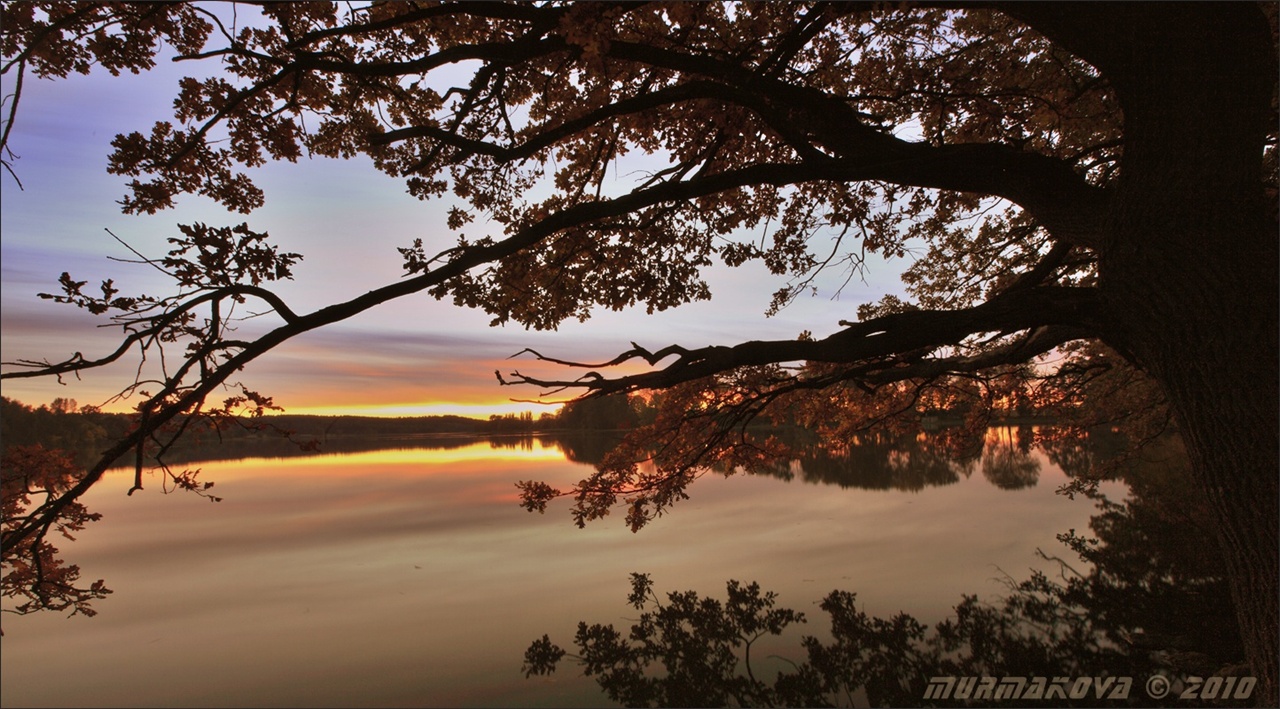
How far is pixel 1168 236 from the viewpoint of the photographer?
341cm

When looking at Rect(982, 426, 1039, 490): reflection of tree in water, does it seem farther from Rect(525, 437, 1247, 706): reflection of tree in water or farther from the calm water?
Rect(525, 437, 1247, 706): reflection of tree in water

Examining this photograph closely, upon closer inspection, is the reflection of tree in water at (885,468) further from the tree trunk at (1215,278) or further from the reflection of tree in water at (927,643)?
the tree trunk at (1215,278)

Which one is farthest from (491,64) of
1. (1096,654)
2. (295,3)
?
(1096,654)

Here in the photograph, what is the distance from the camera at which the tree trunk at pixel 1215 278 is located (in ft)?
10.2

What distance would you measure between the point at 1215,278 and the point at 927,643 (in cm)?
557

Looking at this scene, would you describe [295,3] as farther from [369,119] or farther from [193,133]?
[193,133]

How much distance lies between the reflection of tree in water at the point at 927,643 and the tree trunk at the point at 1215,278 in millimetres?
2679

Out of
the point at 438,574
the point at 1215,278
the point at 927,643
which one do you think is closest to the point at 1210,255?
the point at 1215,278

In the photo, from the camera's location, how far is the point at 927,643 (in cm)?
709

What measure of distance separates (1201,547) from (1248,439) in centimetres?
1019

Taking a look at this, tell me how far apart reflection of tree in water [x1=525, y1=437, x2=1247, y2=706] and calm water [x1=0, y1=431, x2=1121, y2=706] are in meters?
0.36

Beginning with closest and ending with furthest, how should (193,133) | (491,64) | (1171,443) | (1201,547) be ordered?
(491,64) → (193,133) → (1201,547) → (1171,443)

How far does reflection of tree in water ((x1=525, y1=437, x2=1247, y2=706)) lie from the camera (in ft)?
19.9

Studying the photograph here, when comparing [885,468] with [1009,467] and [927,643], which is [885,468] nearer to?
[1009,467]
